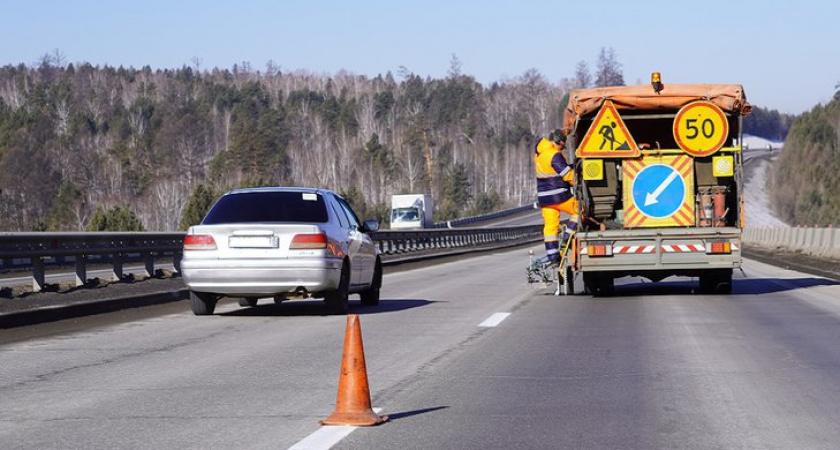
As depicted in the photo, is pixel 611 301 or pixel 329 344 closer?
pixel 329 344

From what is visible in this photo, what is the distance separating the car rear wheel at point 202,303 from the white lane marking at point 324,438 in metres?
9.08

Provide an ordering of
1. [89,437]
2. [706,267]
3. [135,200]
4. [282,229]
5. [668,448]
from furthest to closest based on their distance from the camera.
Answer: [135,200]
[706,267]
[282,229]
[89,437]
[668,448]

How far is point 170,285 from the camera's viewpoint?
22.1 metres

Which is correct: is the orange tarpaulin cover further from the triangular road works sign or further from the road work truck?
the triangular road works sign

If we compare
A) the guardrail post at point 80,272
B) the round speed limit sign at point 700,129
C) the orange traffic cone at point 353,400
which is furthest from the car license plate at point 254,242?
the orange traffic cone at point 353,400

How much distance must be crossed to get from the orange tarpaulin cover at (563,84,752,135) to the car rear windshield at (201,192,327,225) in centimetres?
482

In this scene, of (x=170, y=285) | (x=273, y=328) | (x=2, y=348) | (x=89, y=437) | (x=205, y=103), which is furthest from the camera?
(x=205, y=103)

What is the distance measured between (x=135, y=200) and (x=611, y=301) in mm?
137547

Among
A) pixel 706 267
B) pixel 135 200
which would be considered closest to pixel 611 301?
pixel 706 267

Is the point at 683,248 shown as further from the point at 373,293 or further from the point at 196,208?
the point at 196,208

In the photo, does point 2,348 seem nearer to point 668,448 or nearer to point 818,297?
point 668,448

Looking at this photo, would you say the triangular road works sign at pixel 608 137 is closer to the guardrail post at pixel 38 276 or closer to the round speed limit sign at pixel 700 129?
the round speed limit sign at pixel 700 129

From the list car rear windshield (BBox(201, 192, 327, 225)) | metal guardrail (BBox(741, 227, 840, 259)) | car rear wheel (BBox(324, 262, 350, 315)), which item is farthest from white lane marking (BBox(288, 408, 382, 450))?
metal guardrail (BBox(741, 227, 840, 259))

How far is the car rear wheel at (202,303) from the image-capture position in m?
16.6
